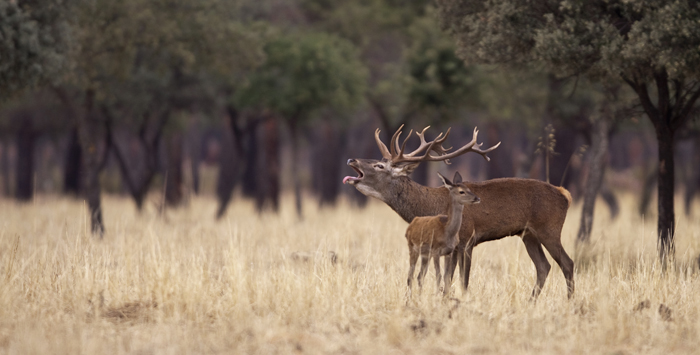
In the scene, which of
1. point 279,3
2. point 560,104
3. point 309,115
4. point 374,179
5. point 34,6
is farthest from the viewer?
point 279,3

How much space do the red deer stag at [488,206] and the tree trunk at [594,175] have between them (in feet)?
13.1

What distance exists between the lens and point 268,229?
48.4 feet

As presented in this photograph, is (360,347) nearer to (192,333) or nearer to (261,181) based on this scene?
(192,333)

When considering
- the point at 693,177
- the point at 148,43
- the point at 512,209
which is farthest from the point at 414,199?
the point at 693,177

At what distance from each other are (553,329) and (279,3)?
19761mm

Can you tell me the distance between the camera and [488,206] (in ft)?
26.1

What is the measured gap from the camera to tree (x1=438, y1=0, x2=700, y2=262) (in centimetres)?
852

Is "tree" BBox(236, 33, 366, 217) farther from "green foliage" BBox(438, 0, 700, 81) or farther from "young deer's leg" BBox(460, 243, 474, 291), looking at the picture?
"young deer's leg" BBox(460, 243, 474, 291)

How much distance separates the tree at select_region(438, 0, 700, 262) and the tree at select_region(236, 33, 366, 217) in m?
8.52

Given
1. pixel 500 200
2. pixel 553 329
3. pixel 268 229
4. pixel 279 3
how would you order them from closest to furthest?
pixel 553 329, pixel 500 200, pixel 268 229, pixel 279 3

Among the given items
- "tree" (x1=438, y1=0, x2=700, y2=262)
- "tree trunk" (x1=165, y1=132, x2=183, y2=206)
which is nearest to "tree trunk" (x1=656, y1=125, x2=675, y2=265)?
"tree" (x1=438, y1=0, x2=700, y2=262)

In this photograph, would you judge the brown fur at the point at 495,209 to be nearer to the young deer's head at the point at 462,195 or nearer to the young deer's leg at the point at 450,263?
the young deer's leg at the point at 450,263

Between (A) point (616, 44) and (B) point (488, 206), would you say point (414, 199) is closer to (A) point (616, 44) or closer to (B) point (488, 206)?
(B) point (488, 206)

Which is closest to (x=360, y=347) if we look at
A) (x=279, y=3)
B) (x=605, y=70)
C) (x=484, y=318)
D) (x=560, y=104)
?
(x=484, y=318)
